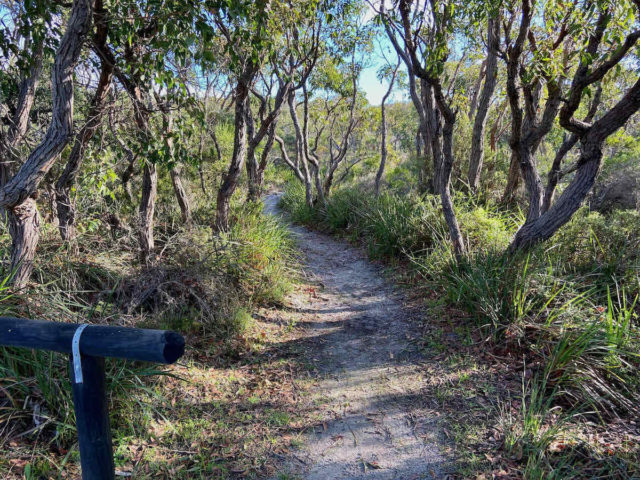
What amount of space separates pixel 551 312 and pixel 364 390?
214cm

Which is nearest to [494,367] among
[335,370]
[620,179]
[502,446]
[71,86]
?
[502,446]

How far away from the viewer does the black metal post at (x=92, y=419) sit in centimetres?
131

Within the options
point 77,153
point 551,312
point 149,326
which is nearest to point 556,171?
point 551,312

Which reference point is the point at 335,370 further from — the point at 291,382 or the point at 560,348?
the point at 560,348

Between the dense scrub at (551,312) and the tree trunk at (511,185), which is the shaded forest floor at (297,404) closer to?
the dense scrub at (551,312)

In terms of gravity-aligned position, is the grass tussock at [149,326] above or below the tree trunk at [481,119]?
below

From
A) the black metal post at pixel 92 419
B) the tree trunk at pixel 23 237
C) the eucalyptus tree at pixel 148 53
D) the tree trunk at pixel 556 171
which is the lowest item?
the black metal post at pixel 92 419

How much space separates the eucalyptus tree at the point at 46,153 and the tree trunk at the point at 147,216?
1379 millimetres

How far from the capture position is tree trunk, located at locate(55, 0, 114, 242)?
167 inches

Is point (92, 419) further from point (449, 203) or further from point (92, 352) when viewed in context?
point (449, 203)

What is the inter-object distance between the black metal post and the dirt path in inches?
64.5

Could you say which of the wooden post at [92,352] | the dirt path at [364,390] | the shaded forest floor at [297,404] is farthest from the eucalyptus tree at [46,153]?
the dirt path at [364,390]

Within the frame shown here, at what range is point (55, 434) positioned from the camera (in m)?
2.59

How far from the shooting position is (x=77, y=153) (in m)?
4.36
